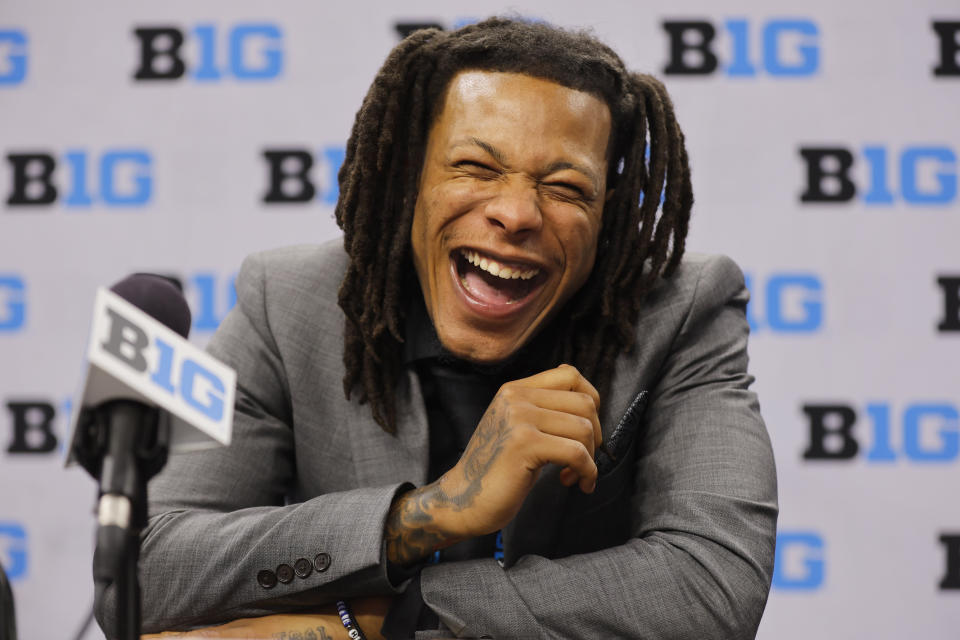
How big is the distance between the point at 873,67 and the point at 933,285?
72cm

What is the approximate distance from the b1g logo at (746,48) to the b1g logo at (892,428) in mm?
1078

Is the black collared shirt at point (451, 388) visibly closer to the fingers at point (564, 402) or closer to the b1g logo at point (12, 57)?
the fingers at point (564, 402)

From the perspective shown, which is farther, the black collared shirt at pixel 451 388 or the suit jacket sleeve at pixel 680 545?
the black collared shirt at pixel 451 388

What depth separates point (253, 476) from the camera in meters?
1.77

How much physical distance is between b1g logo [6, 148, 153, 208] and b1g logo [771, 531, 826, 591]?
232 cm

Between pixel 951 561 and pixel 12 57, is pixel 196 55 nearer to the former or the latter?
pixel 12 57

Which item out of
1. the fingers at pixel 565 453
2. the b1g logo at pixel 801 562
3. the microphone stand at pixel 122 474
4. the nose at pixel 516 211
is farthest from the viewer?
the b1g logo at pixel 801 562

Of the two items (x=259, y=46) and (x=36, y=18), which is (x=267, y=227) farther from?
(x=36, y=18)

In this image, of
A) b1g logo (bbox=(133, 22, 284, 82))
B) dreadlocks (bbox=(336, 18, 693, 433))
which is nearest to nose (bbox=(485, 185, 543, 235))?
dreadlocks (bbox=(336, 18, 693, 433))

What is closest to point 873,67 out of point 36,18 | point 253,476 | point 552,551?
point 552,551

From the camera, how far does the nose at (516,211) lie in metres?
1.61

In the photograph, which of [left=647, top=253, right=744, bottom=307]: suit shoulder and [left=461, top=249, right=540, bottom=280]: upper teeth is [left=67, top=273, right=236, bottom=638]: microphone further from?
[left=647, top=253, right=744, bottom=307]: suit shoulder

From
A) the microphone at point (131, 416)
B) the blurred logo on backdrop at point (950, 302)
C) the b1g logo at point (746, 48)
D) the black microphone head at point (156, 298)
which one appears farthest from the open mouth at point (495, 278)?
the blurred logo on backdrop at point (950, 302)

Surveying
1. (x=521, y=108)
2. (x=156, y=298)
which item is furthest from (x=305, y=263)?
(x=156, y=298)
